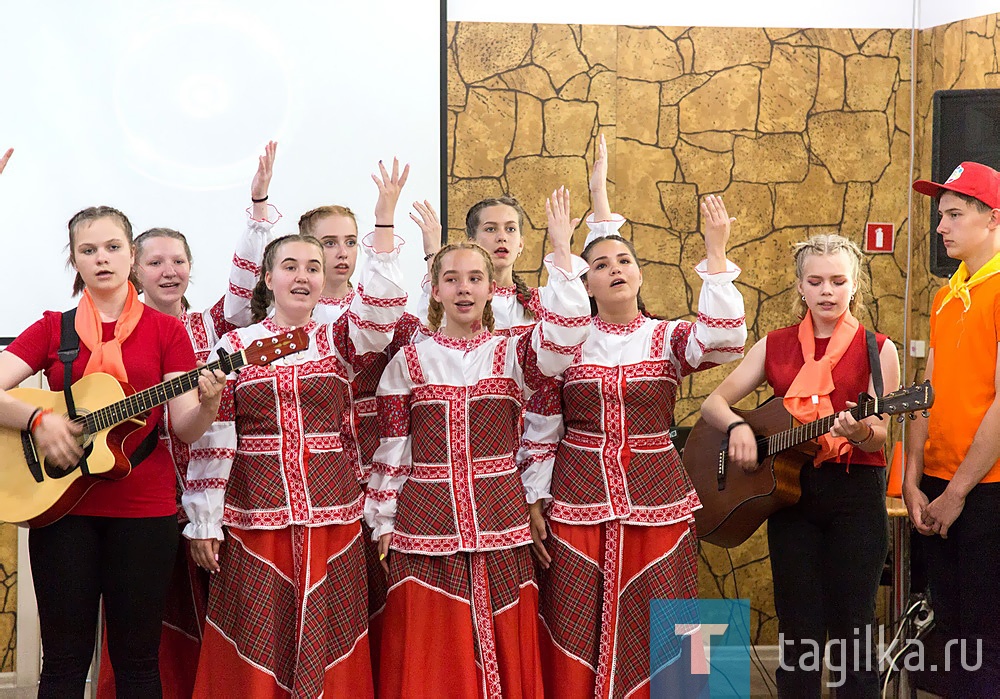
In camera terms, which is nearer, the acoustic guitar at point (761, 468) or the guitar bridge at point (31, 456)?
the guitar bridge at point (31, 456)

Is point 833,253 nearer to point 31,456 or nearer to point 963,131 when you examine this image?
point 963,131

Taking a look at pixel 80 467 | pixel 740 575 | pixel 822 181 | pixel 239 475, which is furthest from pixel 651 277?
pixel 80 467

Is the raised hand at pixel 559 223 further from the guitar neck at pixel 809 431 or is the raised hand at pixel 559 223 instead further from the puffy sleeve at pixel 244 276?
the puffy sleeve at pixel 244 276

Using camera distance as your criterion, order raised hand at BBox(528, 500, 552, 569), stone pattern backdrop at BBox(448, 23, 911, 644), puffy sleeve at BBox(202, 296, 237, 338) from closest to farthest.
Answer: raised hand at BBox(528, 500, 552, 569), puffy sleeve at BBox(202, 296, 237, 338), stone pattern backdrop at BBox(448, 23, 911, 644)

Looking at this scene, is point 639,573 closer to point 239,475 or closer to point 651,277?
point 239,475

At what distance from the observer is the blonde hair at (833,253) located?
294 cm

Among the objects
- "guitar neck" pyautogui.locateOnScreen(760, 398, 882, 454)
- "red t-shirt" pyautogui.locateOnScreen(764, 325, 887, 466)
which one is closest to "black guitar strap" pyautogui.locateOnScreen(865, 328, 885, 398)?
"red t-shirt" pyautogui.locateOnScreen(764, 325, 887, 466)

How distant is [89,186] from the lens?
421 centimetres

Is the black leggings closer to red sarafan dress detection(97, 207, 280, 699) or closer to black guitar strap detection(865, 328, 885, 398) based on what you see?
red sarafan dress detection(97, 207, 280, 699)

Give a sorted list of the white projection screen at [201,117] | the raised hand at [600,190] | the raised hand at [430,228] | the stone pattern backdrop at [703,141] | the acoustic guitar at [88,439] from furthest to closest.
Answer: the stone pattern backdrop at [703,141], the white projection screen at [201,117], the raised hand at [600,190], the raised hand at [430,228], the acoustic guitar at [88,439]

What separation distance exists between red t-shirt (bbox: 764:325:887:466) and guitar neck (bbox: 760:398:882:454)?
103mm

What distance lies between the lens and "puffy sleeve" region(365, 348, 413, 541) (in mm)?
2957

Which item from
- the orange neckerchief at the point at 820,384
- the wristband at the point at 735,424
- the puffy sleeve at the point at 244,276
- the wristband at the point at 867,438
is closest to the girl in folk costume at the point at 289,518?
the puffy sleeve at the point at 244,276

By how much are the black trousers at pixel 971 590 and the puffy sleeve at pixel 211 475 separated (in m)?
1.96
